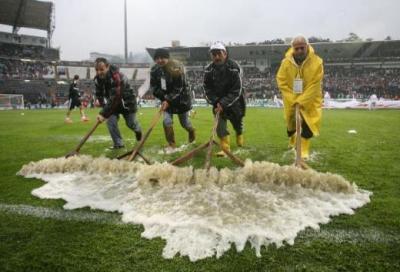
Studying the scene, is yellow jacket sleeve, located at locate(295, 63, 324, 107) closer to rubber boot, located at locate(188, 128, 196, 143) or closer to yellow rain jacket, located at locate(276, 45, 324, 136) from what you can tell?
yellow rain jacket, located at locate(276, 45, 324, 136)

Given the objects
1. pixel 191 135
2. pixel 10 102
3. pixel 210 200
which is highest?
pixel 10 102

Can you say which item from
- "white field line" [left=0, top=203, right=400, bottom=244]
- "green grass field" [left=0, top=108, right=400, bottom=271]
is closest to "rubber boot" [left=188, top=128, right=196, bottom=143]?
"green grass field" [left=0, top=108, right=400, bottom=271]

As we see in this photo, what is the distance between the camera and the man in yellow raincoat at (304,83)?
5863 mm

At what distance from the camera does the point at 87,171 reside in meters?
5.05

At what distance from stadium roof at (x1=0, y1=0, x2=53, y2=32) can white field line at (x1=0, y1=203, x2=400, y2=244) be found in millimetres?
44984

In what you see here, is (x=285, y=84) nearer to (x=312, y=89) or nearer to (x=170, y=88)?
(x=312, y=89)

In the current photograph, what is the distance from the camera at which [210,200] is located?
Result: 371cm

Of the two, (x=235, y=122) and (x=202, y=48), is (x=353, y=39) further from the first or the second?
(x=235, y=122)

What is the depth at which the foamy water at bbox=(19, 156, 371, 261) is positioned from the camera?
3.02m

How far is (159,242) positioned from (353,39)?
2130 inches

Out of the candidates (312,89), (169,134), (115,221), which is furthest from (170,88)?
(115,221)

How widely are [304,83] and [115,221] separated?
402 cm

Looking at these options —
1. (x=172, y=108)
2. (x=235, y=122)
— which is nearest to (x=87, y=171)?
(x=172, y=108)

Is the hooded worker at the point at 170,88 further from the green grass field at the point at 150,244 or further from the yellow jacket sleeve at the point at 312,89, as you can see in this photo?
the green grass field at the point at 150,244
